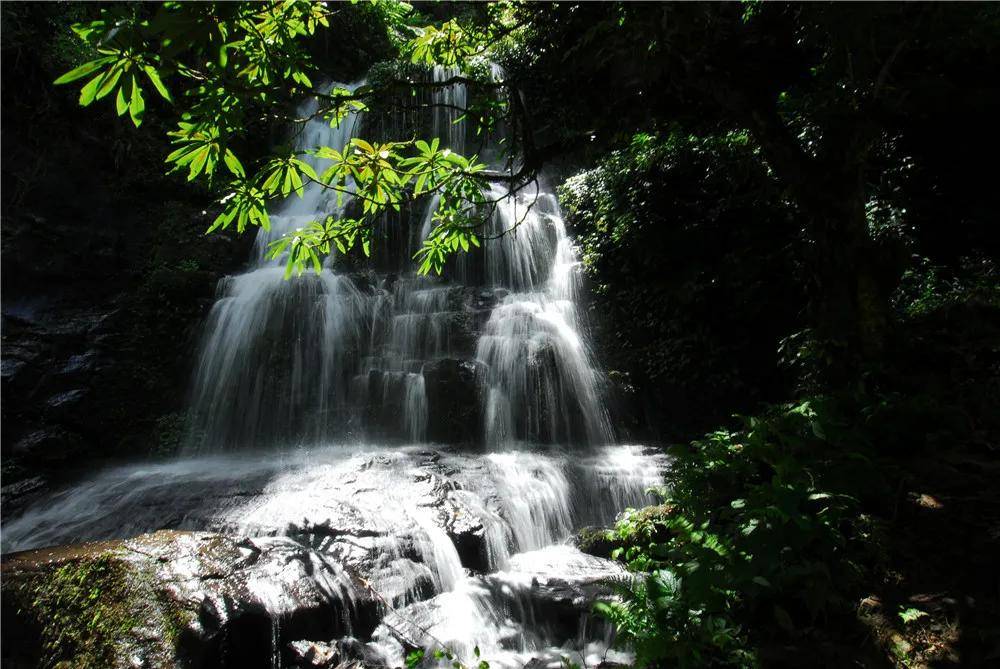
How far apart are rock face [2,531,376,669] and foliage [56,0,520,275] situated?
2.22m

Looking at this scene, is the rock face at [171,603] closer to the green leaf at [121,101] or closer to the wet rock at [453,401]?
the green leaf at [121,101]

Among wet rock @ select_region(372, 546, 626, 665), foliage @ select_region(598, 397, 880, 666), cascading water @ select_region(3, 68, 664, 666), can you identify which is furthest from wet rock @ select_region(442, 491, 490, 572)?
foliage @ select_region(598, 397, 880, 666)

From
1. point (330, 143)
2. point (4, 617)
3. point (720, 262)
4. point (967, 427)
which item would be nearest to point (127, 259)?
point (330, 143)

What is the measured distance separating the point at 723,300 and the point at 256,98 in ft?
24.7

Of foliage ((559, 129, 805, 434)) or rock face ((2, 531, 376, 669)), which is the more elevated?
foliage ((559, 129, 805, 434))

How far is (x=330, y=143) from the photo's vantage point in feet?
49.7

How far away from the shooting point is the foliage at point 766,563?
2.07m

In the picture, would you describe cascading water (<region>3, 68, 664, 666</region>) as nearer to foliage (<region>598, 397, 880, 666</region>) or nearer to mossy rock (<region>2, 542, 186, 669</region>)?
mossy rock (<region>2, 542, 186, 669</region>)

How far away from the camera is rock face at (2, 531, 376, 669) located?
2807 millimetres

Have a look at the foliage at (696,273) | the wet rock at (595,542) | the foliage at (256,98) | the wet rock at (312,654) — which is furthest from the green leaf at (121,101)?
the foliage at (696,273)

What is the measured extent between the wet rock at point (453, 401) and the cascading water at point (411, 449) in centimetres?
2

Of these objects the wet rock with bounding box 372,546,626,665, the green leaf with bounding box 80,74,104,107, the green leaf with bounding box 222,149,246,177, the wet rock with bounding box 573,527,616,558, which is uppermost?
the green leaf with bounding box 222,149,246,177

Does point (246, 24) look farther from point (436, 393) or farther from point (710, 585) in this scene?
point (436, 393)

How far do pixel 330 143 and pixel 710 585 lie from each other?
51.6ft
